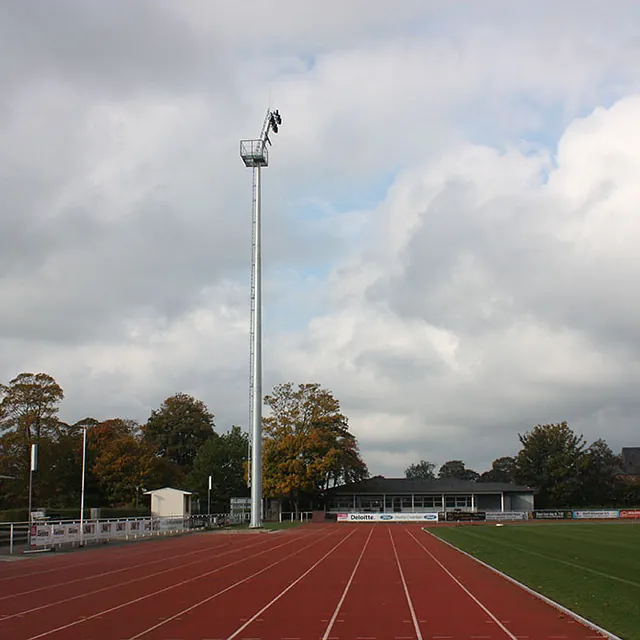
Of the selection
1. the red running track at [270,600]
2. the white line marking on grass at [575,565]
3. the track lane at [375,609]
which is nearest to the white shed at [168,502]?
the red running track at [270,600]

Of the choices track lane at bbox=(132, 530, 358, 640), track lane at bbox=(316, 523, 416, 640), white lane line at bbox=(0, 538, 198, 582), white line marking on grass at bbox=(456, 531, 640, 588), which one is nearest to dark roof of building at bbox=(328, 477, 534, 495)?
white lane line at bbox=(0, 538, 198, 582)

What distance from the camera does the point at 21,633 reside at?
13.3 metres

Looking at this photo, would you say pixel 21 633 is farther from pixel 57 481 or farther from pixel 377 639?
pixel 57 481

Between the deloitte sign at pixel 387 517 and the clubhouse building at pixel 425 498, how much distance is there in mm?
10264

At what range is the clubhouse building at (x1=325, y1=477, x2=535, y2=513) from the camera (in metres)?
85.6

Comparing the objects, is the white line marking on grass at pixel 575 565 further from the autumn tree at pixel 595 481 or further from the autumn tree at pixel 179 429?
the autumn tree at pixel 179 429

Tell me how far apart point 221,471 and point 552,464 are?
3816 cm

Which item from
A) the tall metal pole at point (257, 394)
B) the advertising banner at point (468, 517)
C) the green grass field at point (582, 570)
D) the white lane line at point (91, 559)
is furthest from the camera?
the advertising banner at point (468, 517)

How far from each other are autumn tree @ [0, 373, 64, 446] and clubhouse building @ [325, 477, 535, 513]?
113ft

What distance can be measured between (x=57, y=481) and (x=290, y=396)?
24397 mm

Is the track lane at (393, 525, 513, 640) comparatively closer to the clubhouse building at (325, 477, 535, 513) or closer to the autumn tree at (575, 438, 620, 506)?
the clubhouse building at (325, 477, 535, 513)

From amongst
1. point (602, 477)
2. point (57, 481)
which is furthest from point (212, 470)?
point (602, 477)

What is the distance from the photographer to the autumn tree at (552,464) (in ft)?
282

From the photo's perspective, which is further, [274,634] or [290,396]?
[290,396]
